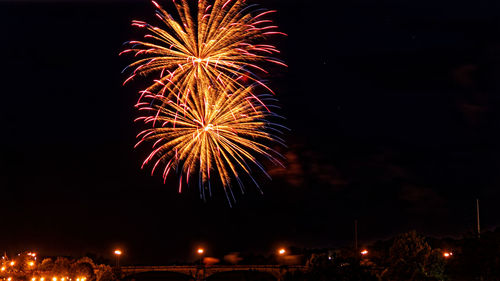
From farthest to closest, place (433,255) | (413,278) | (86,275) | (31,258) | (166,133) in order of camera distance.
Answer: (31,258), (86,275), (433,255), (413,278), (166,133)

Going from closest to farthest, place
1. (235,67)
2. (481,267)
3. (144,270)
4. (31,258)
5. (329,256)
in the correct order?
1. (329,256)
2. (235,67)
3. (481,267)
4. (31,258)
5. (144,270)

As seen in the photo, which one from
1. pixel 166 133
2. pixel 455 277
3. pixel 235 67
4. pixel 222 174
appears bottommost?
pixel 455 277

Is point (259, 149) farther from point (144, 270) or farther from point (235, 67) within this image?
point (144, 270)

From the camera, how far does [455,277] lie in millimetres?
47125

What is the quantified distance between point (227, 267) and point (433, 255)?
52.1 metres

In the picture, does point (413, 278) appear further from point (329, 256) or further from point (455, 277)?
point (329, 256)

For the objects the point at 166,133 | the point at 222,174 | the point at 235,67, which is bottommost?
the point at 222,174

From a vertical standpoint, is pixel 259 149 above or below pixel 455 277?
above

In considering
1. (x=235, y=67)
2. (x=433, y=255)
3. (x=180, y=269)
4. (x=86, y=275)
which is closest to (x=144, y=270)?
(x=180, y=269)

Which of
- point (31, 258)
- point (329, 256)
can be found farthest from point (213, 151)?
point (31, 258)

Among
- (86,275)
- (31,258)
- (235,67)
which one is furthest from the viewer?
(31,258)

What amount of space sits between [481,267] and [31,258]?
251 ft

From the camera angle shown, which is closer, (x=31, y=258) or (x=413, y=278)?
(x=413, y=278)

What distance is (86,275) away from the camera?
84938 mm
